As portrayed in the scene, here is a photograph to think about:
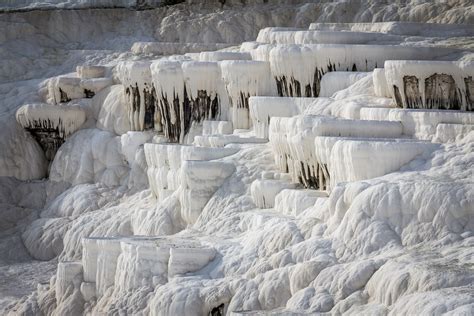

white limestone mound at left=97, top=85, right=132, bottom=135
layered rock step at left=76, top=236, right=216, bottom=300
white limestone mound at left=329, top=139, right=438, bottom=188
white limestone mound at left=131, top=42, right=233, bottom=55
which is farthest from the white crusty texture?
white limestone mound at left=329, top=139, right=438, bottom=188

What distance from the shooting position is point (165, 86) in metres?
33.1

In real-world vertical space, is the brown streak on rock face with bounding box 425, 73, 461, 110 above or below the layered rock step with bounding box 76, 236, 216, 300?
above

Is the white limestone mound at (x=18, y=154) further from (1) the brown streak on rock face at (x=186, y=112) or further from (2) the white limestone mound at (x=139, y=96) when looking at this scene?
(1) the brown streak on rock face at (x=186, y=112)

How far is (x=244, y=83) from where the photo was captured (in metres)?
31.6

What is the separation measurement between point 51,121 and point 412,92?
10514 millimetres

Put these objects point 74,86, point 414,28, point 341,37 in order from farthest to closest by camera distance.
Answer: point 74,86, point 414,28, point 341,37

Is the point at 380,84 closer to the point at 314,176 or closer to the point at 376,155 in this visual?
the point at 314,176

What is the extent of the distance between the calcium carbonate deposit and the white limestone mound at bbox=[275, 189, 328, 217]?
51mm

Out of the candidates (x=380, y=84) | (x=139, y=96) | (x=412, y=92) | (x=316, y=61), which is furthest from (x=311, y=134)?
(x=139, y=96)

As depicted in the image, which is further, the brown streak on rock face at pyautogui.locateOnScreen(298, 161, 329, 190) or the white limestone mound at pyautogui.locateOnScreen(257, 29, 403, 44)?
the white limestone mound at pyautogui.locateOnScreen(257, 29, 403, 44)

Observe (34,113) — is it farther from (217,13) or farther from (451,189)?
(451,189)

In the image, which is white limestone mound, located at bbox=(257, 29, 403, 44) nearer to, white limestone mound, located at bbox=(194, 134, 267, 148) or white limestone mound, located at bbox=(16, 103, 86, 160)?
white limestone mound, located at bbox=(194, 134, 267, 148)

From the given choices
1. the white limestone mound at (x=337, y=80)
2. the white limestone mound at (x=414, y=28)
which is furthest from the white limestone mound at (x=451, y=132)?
the white limestone mound at (x=414, y=28)

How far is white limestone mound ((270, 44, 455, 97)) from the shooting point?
30.8 metres
